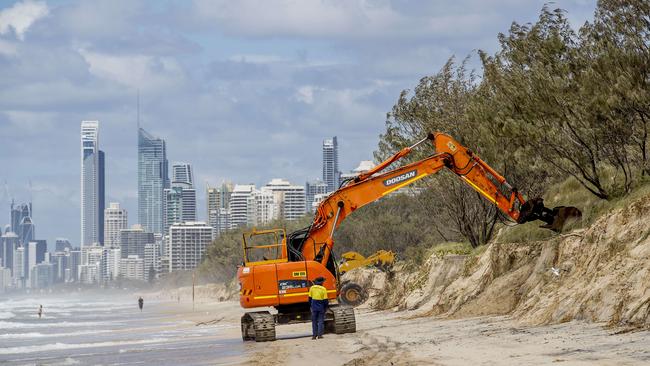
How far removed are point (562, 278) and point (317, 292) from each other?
664cm

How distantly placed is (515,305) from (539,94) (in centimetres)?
667

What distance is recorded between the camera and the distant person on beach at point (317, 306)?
3173cm

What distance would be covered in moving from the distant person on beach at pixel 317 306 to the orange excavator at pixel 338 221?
24.7 inches

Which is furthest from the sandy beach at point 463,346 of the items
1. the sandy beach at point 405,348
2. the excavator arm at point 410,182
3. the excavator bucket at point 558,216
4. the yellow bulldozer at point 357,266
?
the yellow bulldozer at point 357,266

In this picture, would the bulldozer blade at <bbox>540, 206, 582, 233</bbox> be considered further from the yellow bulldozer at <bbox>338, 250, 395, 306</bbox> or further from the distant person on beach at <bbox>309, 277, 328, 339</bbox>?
the yellow bulldozer at <bbox>338, 250, 395, 306</bbox>

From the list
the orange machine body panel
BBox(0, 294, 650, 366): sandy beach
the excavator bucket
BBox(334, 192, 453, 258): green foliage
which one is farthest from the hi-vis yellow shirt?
BBox(334, 192, 453, 258): green foliage

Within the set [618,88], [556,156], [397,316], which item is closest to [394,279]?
[397,316]

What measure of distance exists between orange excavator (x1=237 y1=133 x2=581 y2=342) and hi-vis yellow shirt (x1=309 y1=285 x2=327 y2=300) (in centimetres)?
61

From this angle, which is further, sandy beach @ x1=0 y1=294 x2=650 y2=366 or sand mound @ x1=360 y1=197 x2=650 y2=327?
sand mound @ x1=360 y1=197 x2=650 y2=327

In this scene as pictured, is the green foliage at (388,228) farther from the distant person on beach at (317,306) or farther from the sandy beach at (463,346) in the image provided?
the sandy beach at (463,346)

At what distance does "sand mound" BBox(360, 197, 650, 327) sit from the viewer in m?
24.6

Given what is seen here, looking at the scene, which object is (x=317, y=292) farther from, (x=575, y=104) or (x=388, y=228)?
(x=388, y=228)

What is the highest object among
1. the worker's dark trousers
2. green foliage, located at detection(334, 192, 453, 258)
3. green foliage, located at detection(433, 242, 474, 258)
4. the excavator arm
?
green foliage, located at detection(334, 192, 453, 258)

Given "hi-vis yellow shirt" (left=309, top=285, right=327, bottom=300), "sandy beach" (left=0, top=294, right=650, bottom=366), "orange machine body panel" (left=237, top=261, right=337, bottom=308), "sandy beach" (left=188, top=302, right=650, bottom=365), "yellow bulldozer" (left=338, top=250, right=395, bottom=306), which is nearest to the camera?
"sandy beach" (left=188, top=302, right=650, bottom=365)
